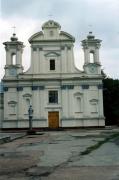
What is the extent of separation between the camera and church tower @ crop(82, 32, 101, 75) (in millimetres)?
47500

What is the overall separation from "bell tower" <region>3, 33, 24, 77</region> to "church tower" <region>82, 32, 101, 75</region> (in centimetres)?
791

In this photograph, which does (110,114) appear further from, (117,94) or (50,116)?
(50,116)

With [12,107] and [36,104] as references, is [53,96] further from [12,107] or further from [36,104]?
[12,107]

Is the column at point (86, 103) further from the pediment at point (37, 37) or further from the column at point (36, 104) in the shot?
the pediment at point (37, 37)

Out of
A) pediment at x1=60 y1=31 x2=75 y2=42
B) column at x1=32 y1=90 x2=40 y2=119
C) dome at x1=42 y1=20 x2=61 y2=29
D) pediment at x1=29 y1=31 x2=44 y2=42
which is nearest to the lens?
column at x1=32 y1=90 x2=40 y2=119

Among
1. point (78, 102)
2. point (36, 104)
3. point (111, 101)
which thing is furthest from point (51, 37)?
point (111, 101)

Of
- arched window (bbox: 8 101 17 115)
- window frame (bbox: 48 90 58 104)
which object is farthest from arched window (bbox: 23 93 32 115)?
window frame (bbox: 48 90 58 104)

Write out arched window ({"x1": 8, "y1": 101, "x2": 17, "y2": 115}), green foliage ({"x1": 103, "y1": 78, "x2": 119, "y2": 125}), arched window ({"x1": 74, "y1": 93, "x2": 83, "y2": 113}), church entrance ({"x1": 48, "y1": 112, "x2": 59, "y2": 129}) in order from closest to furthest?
church entrance ({"x1": 48, "y1": 112, "x2": 59, "y2": 129}) → arched window ({"x1": 74, "y1": 93, "x2": 83, "y2": 113}) → arched window ({"x1": 8, "y1": 101, "x2": 17, "y2": 115}) → green foliage ({"x1": 103, "y1": 78, "x2": 119, "y2": 125})

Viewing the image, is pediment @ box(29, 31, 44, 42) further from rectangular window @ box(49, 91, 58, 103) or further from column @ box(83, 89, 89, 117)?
column @ box(83, 89, 89, 117)

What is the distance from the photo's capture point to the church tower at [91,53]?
47.5 m

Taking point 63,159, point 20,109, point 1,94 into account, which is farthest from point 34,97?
point 63,159

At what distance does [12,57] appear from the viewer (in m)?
48.7

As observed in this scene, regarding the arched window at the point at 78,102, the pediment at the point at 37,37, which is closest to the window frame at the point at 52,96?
the arched window at the point at 78,102

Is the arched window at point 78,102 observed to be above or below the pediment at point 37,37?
below
